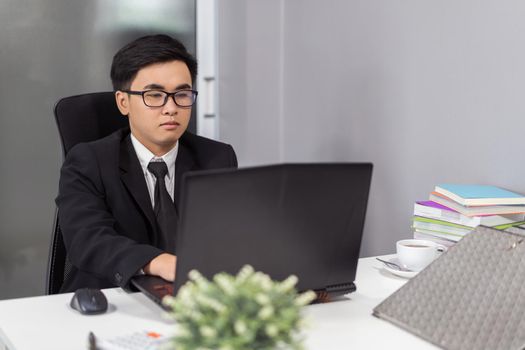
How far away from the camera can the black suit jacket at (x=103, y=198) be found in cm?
161

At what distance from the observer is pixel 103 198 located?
176 centimetres

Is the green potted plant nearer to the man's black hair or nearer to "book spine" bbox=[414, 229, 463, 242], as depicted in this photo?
"book spine" bbox=[414, 229, 463, 242]

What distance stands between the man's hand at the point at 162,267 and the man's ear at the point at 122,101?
61 cm

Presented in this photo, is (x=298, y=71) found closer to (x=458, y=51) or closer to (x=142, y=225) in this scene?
(x=458, y=51)

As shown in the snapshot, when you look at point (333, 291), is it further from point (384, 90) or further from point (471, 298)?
point (384, 90)

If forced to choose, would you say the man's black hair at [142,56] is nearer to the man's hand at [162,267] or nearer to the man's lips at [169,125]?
the man's lips at [169,125]

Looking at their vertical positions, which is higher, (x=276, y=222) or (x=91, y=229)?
(x=276, y=222)

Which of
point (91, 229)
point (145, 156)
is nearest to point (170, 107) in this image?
point (145, 156)

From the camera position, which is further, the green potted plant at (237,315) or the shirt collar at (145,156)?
the shirt collar at (145,156)

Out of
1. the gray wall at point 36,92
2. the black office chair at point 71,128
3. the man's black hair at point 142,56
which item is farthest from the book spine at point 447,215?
the gray wall at point 36,92

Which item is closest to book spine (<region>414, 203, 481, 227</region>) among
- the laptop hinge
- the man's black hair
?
the laptop hinge

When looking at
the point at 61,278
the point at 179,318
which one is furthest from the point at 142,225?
the point at 179,318

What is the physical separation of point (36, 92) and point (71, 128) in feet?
3.40

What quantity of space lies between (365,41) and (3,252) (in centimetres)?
162
